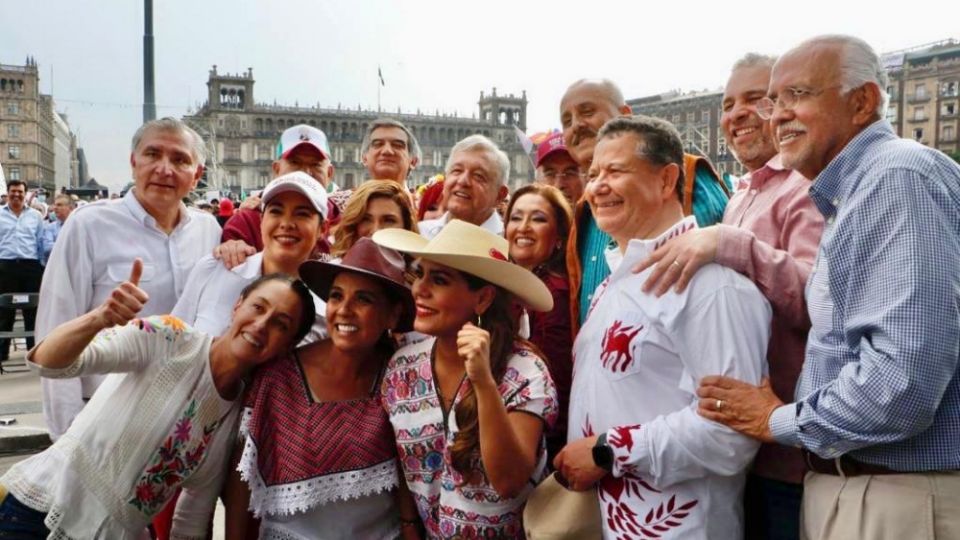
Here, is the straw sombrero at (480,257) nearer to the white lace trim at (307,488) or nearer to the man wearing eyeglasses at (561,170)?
the white lace trim at (307,488)

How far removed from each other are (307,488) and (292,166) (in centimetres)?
243

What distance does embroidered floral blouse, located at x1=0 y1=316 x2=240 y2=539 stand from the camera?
2367 mm

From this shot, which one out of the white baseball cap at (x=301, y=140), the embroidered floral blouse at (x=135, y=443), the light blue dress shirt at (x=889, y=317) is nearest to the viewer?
the light blue dress shirt at (x=889, y=317)

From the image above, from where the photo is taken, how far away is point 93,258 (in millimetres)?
3271

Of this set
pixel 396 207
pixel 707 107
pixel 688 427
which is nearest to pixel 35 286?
pixel 396 207

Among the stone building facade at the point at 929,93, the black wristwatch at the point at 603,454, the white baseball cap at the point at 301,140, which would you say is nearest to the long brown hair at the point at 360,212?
the white baseball cap at the point at 301,140

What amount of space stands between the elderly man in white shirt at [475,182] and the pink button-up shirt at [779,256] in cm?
128

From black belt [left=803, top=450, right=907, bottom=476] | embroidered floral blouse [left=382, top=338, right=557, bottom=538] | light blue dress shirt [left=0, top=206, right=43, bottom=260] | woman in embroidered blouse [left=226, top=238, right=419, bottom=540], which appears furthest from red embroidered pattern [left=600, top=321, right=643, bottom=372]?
light blue dress shirt [left=0, top=206, right=43, bottom=260]

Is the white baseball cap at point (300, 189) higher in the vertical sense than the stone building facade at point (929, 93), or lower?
lower

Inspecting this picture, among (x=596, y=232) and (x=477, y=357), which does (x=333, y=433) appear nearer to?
(x=477, y=357)

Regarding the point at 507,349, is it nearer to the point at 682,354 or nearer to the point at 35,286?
the point at 682,354

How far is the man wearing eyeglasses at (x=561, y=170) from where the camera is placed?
3697 millimetres

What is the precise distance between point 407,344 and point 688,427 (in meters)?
1.16

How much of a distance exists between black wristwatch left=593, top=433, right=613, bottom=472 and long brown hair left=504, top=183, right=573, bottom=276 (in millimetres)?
1081
